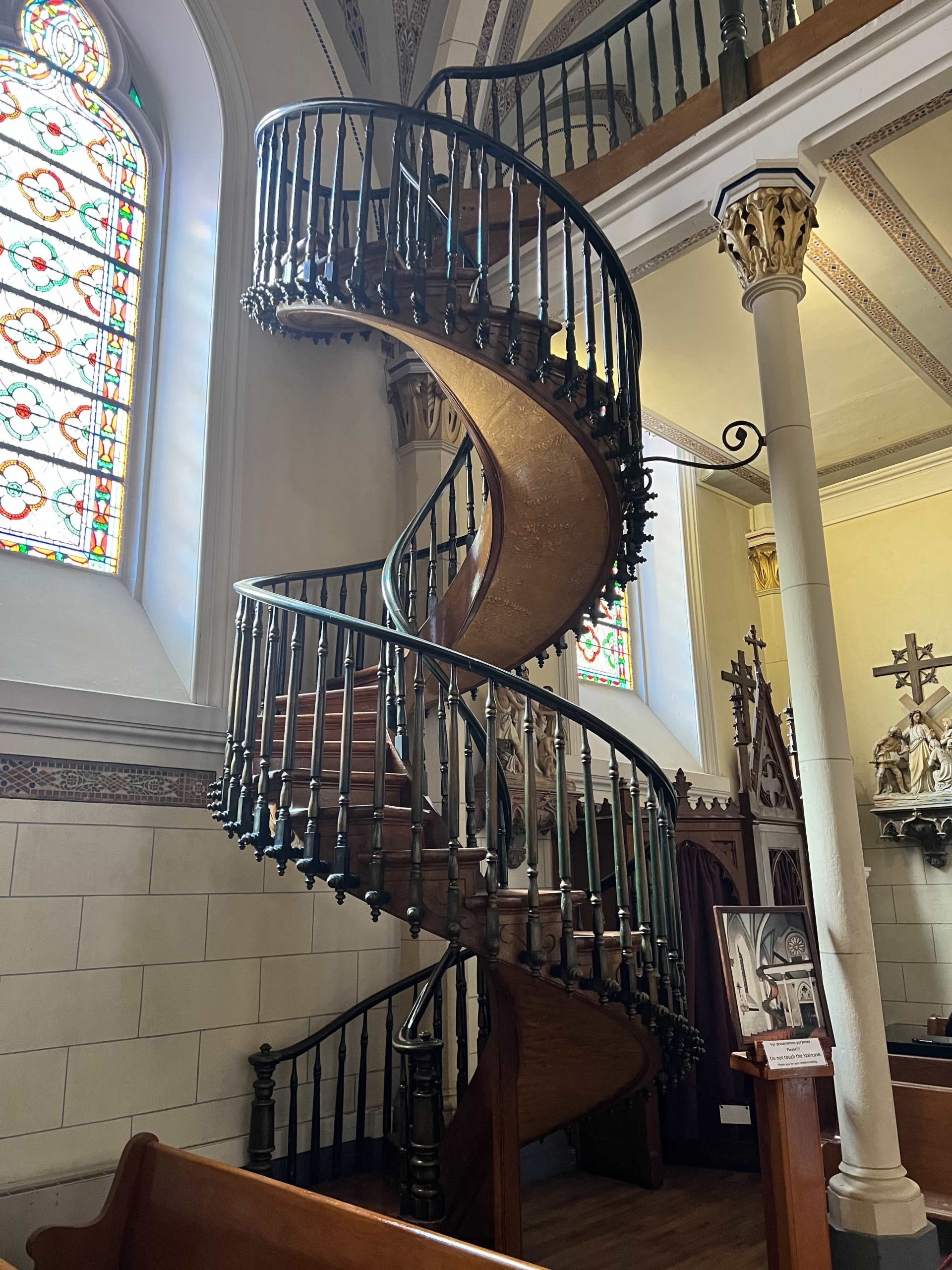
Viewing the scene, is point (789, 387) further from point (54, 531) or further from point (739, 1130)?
point (739, 1130)

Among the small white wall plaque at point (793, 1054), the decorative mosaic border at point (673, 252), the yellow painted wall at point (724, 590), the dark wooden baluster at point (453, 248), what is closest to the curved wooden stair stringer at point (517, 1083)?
the small white wall plaque at point (793, 1054)

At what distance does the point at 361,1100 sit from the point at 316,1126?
311mm

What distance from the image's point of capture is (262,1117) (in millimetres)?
4043

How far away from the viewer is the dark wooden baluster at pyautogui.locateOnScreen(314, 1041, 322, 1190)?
412 centimetres

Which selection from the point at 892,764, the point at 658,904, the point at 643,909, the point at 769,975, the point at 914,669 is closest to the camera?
the point at 769,975

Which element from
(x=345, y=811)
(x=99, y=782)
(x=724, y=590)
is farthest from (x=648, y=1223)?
(x=724, y=590)

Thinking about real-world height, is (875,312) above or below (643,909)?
above

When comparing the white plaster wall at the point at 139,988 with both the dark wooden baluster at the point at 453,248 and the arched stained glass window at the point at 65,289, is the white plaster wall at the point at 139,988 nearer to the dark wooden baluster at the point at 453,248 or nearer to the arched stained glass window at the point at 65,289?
the arched stained glass window at the point at 65,289

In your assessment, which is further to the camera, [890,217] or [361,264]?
[890,217]

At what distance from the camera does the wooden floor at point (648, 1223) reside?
371cm

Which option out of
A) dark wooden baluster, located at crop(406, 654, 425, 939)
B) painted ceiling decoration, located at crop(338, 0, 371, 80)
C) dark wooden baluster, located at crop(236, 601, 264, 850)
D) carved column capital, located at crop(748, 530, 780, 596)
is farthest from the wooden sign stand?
carved column capital, located at crop(748, 530, 780, 596)

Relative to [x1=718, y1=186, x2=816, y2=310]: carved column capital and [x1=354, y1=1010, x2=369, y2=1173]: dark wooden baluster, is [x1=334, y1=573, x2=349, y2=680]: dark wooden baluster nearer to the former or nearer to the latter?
[x1=354, y1=1010, x2=369, y2=1173]: dark wooden baluster

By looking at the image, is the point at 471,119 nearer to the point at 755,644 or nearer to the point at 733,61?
the point at 733,61

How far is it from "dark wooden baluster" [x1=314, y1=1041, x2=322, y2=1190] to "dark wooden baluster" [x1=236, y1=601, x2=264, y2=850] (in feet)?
4.47
